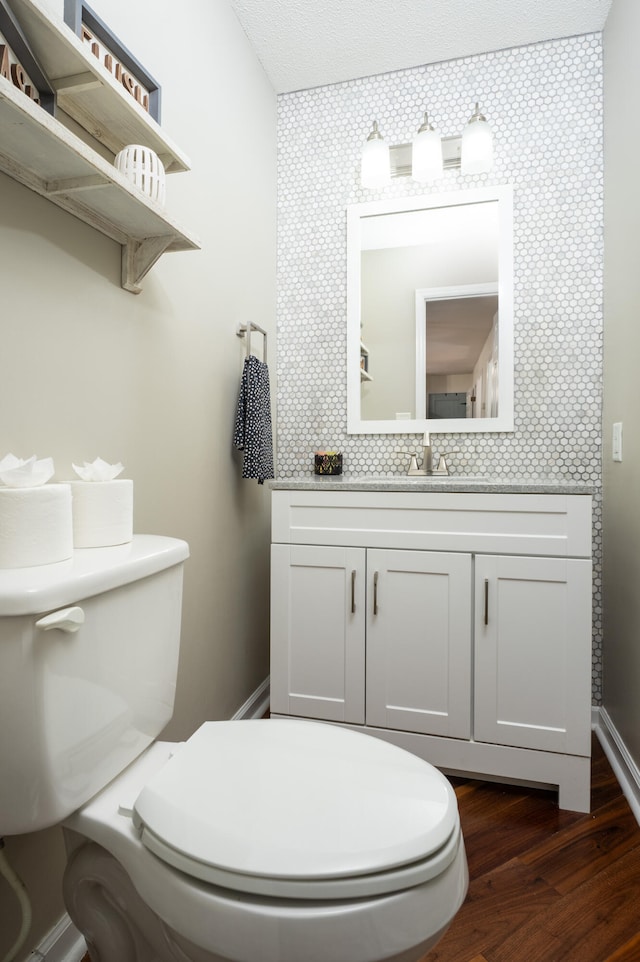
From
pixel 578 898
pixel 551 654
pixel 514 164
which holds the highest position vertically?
pixel 514 164

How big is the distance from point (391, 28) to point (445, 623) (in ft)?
6.81

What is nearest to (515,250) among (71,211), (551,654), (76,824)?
(551,654)

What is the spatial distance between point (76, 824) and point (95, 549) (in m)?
0.41

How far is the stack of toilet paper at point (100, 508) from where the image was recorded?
0.93 m

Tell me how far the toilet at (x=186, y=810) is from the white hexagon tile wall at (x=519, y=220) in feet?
4.57

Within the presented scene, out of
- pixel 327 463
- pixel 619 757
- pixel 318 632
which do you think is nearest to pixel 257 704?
pixel 318 632

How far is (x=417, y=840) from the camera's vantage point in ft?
2.17

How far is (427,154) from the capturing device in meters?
1.96

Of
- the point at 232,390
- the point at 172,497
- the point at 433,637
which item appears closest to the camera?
the point at 172,497

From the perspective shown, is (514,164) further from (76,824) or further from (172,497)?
(76,824)

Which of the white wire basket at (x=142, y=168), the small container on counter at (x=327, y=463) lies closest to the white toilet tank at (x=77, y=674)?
the white wire basket at (x=142, y=168)

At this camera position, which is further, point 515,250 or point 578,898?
point 515,250

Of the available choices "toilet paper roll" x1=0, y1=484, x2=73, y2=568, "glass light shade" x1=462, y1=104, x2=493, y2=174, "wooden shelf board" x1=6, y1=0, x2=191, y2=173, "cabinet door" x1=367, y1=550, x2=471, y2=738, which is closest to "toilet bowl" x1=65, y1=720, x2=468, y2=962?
"toilet paper roll" x1=0, y1=484, x2=73, y2=568

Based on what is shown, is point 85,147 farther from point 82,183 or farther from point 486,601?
point 486,601
